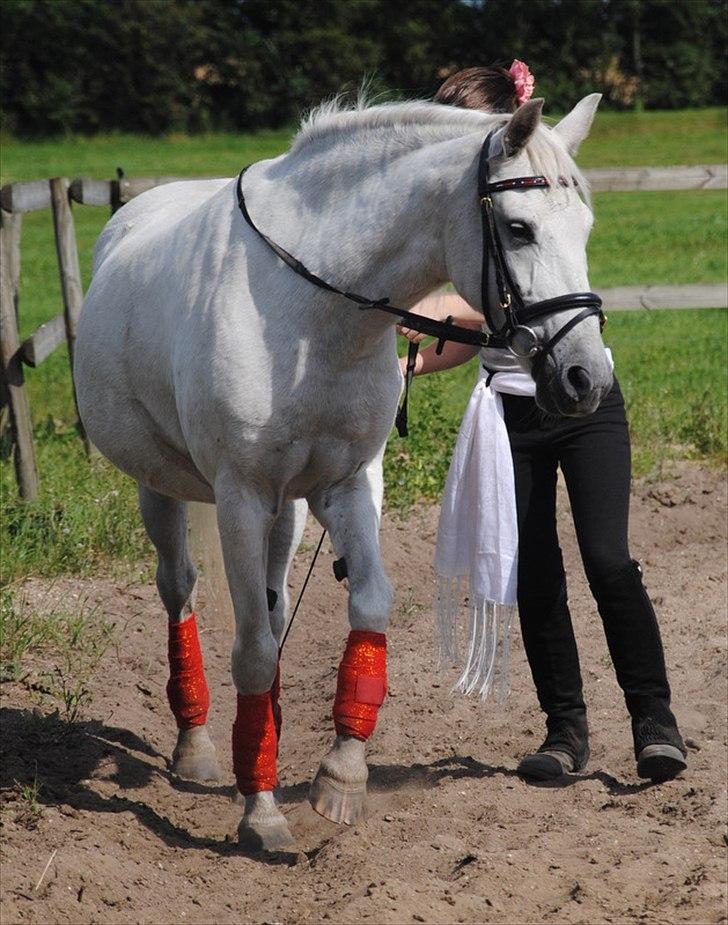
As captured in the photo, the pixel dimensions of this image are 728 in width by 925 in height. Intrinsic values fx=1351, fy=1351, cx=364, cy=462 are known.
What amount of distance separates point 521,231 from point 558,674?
1.89 m

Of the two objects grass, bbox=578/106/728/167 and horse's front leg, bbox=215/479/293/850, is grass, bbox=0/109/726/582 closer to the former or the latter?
grass, bbox=578/106/728/167

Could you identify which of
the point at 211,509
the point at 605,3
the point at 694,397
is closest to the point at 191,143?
the point at 605,3

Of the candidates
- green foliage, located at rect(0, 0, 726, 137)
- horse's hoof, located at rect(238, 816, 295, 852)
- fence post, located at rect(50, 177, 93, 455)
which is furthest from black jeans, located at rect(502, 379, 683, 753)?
green foliage, located at rect(0, 0, 726, 137)

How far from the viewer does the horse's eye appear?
10.6ft

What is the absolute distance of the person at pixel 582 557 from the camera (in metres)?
4.30

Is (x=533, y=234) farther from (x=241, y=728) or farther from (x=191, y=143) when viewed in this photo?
(x=191, y=143)

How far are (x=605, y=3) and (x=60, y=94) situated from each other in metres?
19.0

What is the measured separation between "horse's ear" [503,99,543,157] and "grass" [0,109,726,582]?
3.63m

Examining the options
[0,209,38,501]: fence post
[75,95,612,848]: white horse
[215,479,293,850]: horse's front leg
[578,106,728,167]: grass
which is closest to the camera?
[75,95,612,848]: white horse

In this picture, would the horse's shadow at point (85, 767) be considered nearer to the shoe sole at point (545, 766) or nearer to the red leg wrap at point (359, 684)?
the red leg wrap at point (359, 684)

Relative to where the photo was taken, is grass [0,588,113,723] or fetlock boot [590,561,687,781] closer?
fetlock boot [590,561,687,781]

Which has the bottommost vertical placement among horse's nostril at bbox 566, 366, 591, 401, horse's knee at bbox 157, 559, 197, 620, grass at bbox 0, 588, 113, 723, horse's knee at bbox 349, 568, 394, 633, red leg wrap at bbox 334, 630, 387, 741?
grass at bbox 0, 588, 113, 723

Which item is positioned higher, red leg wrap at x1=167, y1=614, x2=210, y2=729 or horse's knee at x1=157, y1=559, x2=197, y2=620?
horse's knee at x1=157, y1=559, x2=197, y2=620

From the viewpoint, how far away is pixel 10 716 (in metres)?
4.79
